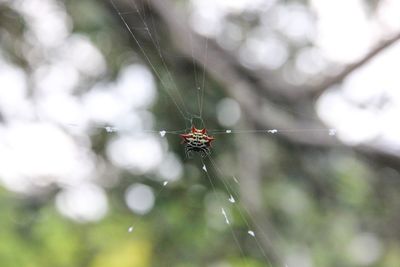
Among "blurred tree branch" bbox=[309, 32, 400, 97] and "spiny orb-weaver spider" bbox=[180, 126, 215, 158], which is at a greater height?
"blurred tree branch" bbox=[309, 32, 400, 97]

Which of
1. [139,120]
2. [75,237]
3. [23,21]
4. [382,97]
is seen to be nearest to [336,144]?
[382,97]

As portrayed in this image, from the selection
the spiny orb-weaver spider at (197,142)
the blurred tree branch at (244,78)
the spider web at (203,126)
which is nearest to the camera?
the spiny orb-weaver spider at (197,142)

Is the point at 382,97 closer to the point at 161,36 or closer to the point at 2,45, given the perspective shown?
the point at 161,36

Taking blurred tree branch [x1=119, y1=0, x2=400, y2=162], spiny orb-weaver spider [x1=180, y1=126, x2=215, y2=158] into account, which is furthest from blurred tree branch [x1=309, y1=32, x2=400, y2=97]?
spiny orb-weaver spider [x1=180, y1=126, x2=215, y2=158]

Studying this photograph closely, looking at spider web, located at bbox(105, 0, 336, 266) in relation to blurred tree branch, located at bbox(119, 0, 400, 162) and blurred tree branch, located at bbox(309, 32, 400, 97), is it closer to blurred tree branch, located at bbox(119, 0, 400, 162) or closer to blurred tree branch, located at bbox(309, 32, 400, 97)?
blurred tree branch, located at bbox(119, 0, 400, 162)

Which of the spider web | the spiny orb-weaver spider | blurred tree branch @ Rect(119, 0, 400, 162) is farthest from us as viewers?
blurred tree branch @ Rect(119, 0, 400, 162)

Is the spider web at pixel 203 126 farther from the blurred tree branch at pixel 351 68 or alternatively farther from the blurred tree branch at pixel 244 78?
the blurred tree branch at pixel 351 68

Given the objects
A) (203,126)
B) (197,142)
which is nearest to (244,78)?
(203,126)

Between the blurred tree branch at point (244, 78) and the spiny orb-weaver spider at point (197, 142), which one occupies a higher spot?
the blurred tree branch at point (244, 78)

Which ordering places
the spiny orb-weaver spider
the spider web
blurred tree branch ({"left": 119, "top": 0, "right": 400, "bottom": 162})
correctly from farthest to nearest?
blurred tree branch ({"left": 119, "top": 0, "right": 400, "bottom": 162}) → the spider web → the spiny orb-weaver spider

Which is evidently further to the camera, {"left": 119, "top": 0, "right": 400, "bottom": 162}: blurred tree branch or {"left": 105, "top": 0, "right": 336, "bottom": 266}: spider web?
{"left": 119, "top": 0, "right": 400, "bottom": 162}: blurred tree branch

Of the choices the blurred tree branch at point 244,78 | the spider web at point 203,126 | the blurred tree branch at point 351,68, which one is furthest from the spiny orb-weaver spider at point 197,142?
the blurred tree branch at point 351,68
